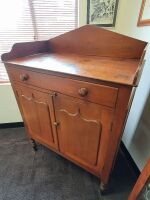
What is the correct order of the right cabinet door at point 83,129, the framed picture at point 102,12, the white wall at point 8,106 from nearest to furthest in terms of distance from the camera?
the right cabinet door at point 83,129 < the framed picture at point 102,12 < the white wall at point 8,106

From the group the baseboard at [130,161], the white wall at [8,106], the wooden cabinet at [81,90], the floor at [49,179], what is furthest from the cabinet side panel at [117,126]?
the white wall at [8,106]

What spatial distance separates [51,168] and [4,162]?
482 millimetres

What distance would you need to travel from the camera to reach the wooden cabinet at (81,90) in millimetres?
716

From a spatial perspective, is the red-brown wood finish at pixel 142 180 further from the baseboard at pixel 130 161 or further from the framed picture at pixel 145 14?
the framed picture at pixel 145 14

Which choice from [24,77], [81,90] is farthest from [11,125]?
[81,90]

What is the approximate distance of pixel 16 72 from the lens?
102cm

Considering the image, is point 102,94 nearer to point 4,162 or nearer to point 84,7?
point 84,7

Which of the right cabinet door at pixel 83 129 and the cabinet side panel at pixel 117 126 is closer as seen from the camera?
the cabinet side panel at pixel 117 126

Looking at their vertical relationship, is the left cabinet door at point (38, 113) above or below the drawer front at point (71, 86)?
below

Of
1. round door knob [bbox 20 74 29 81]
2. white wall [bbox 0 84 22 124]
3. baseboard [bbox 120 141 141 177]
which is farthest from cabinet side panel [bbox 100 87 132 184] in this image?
white wall [bbox 0 84 22 124]

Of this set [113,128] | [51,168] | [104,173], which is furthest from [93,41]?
[51,168]

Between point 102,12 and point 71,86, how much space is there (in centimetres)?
89

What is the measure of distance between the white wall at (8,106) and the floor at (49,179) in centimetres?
40

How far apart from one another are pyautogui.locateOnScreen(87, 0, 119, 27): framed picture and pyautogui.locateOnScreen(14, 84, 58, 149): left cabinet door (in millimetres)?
866
